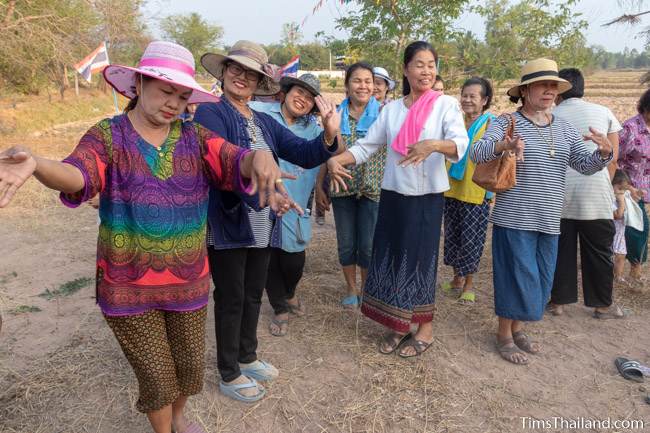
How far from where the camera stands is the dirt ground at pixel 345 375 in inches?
103

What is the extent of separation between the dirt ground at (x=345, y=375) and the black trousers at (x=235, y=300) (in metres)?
0.27

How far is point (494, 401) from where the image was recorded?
9.05 feet

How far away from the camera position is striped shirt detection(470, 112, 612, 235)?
2965mm

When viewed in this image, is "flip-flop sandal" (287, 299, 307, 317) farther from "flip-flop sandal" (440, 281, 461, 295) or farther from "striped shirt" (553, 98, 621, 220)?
"striped shirt" (553, 98, 621, 220)

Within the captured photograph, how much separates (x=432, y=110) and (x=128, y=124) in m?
1.77

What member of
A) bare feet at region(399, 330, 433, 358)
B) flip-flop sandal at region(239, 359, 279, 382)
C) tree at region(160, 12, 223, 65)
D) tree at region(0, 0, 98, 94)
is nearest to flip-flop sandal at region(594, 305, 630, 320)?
bare feet at region(399, 330, 433, 358)

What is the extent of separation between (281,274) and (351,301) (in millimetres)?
703

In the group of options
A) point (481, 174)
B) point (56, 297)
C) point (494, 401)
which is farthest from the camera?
point (56, 297)

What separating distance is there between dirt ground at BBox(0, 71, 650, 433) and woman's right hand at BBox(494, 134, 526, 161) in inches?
56.2

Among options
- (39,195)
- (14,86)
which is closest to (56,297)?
(39,195)

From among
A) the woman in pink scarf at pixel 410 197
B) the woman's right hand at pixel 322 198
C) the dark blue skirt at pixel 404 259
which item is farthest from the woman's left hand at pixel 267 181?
the woman's right hand at pixel 322 198

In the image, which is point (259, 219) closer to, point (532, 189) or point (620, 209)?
point (532, 189)

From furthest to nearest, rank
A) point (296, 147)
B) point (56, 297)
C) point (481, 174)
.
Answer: point (56, 297), point (481, 174), point (296, 147)

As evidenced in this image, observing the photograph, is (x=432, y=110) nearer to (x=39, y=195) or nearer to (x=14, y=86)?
(x=39, y=195)
